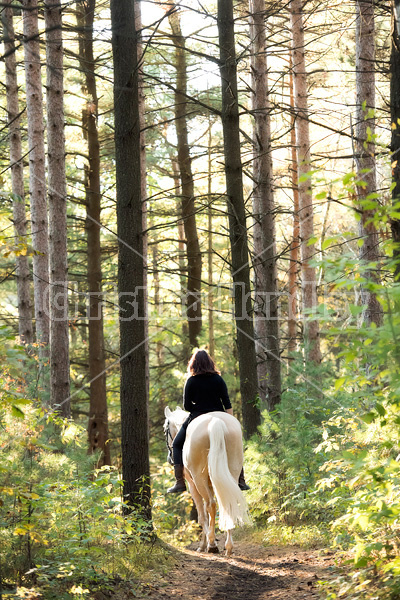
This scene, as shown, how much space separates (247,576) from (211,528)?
1.50 metres

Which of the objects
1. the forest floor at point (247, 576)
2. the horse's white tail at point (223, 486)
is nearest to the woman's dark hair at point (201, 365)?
the horse's white tail at point (223, 486)

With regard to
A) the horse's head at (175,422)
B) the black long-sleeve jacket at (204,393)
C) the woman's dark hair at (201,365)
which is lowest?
the horse's head at (175,422)

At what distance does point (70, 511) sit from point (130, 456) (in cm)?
225

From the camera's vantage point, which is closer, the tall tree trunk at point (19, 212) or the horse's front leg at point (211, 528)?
the horse's front leg at point (211, 528)

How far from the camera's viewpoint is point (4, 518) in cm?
541

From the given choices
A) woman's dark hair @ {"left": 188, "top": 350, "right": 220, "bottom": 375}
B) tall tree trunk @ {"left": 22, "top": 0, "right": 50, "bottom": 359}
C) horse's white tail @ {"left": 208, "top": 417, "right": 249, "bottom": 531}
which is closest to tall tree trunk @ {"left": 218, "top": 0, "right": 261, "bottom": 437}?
woman's dark hair @ {"left": 188, "top": 350, "right": 220, "bottom": 375}

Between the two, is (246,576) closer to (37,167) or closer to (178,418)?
(178,418)

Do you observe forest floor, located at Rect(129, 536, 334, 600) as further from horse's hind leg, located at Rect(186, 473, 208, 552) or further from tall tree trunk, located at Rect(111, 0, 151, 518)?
tall tree trunk, located at Rect(111, 0, 151, 518)

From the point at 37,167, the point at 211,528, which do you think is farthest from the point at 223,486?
the point at 37,167

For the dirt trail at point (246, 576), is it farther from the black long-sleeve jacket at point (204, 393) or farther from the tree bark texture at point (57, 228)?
the tree bark texture at point (57, 228)

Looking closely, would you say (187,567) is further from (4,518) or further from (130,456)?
(4,518)

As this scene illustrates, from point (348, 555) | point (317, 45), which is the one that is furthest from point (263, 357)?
point (317, 45)

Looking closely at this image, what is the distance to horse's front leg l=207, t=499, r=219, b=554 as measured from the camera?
26.7ft

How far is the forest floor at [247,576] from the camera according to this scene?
19.5ft
